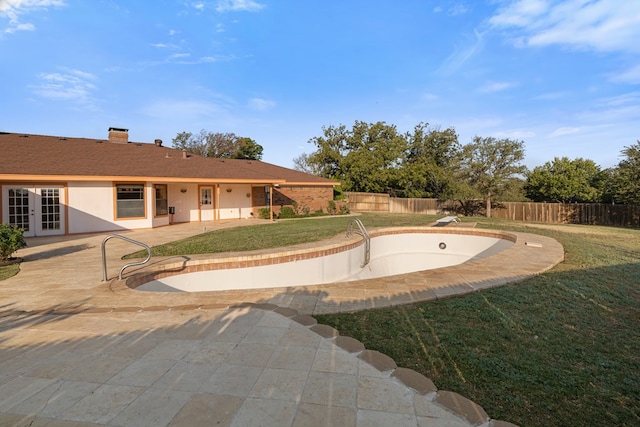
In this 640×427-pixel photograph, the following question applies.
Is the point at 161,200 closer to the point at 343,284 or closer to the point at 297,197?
the point at 297,197

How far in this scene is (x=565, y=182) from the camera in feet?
84.8

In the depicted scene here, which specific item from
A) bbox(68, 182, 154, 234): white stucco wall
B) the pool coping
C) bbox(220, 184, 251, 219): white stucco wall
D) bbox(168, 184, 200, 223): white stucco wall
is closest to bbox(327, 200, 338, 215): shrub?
bbox(220, 184, 251, 219): white stucco wall

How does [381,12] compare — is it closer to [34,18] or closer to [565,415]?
[34,18]

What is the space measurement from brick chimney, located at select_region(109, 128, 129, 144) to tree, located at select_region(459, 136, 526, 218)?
23.8 meters

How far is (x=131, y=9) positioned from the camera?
36.7 ft

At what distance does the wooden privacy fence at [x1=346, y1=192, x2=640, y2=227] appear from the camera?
18.7 m

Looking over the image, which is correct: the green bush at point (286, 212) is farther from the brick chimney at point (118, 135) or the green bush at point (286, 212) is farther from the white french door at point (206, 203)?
the brick chimney at point (118, 135)

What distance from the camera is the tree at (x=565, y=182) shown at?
25812 mm

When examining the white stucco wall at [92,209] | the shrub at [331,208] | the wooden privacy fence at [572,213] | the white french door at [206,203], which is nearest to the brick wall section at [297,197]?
the shrub at [331,208]

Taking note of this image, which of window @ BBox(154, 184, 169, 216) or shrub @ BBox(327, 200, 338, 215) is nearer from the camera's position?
window @ BBox(154, 184, 169, 216)

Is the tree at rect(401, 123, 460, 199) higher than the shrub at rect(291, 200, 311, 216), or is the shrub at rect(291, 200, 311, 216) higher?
the tree at rect(401, 123, 460, 199)

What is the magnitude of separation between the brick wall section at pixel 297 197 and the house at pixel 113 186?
70mm

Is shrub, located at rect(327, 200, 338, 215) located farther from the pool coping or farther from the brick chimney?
the pool coping

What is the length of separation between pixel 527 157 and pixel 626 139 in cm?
554
